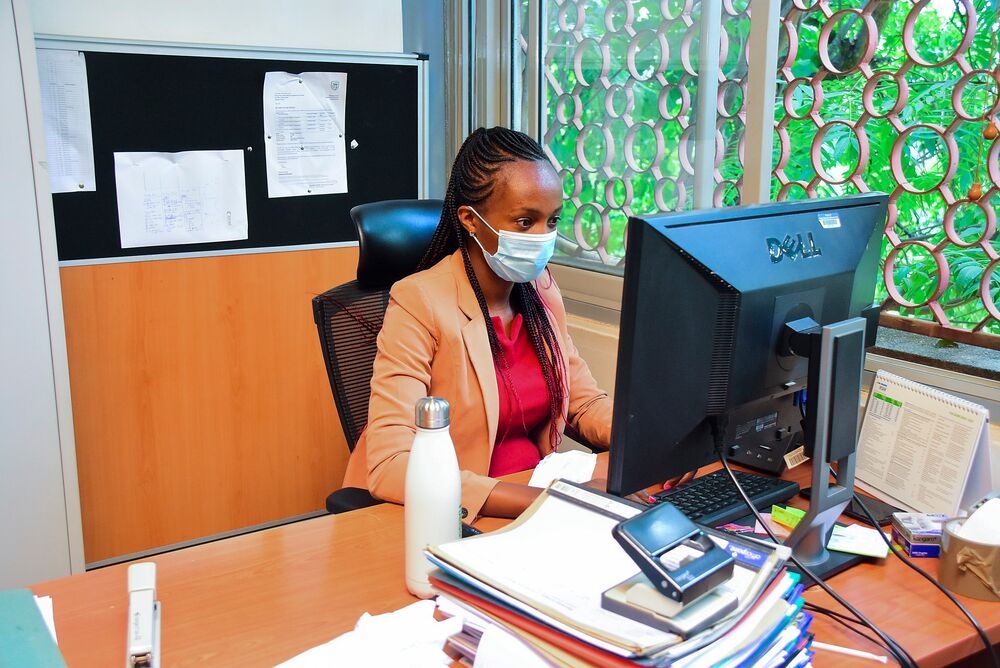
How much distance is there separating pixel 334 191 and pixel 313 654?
1.99 meters

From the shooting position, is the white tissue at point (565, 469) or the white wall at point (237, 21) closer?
the white tissue at point (565, 469)

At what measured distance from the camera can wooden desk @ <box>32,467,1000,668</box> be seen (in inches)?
39.1

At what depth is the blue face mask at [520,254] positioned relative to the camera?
5.34 feet

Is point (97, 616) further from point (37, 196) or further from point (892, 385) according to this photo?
point (37, 196)

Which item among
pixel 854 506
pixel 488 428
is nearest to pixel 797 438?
pixel 854 506

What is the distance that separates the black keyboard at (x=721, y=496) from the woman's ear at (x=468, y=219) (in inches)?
25.0

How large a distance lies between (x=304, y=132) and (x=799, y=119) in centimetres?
140

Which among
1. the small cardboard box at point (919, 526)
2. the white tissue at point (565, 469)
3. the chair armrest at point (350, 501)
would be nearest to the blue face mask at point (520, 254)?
the white tissue at point (565, 469)

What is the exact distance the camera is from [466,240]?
67.7 inches

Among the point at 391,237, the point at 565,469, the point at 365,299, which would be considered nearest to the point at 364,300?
the point at 365,299

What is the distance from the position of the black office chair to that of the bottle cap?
2.34ft

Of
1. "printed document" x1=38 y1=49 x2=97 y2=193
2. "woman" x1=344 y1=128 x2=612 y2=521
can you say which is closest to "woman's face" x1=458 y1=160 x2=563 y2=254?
"woman" x1=344 y1=128 x2=612 y2=521

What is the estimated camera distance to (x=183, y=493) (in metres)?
2.65

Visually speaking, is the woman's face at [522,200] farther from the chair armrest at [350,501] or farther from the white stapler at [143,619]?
the white stapler at [143,619]
